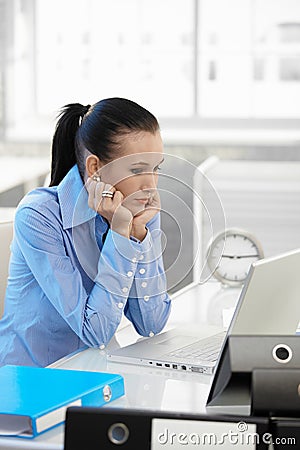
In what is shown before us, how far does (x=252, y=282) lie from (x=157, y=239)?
547 mm

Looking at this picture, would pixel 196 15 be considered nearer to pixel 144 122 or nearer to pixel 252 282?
pixel 144 122

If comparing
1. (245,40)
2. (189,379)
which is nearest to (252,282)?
(189,379)

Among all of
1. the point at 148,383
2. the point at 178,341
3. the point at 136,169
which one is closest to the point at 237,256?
the point at 178,341

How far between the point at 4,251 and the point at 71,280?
0.47m

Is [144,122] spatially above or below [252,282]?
above

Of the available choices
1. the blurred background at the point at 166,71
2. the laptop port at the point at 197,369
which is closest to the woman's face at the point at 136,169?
the laptop port at the point at 197,369

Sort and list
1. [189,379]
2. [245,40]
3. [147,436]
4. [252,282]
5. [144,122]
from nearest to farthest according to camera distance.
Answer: [147,436]
[252,282]
[189,379]
[144,122]
[245,40]

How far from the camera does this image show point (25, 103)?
5.36 m

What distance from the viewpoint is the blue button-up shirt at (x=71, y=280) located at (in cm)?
170

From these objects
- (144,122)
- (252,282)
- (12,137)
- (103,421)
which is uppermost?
(144,122)

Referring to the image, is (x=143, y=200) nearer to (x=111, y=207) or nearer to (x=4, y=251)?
(x=111, y=207)

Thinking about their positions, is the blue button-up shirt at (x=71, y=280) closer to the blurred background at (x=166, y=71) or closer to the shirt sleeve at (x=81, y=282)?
the shirt sleeve at (x=81, y=282)

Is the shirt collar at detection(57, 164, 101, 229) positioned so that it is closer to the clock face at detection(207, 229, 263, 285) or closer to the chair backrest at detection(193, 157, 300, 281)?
the clock face at detection(207, 229, 263, 285)

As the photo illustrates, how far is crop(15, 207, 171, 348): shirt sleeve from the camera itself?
169 centimetres
